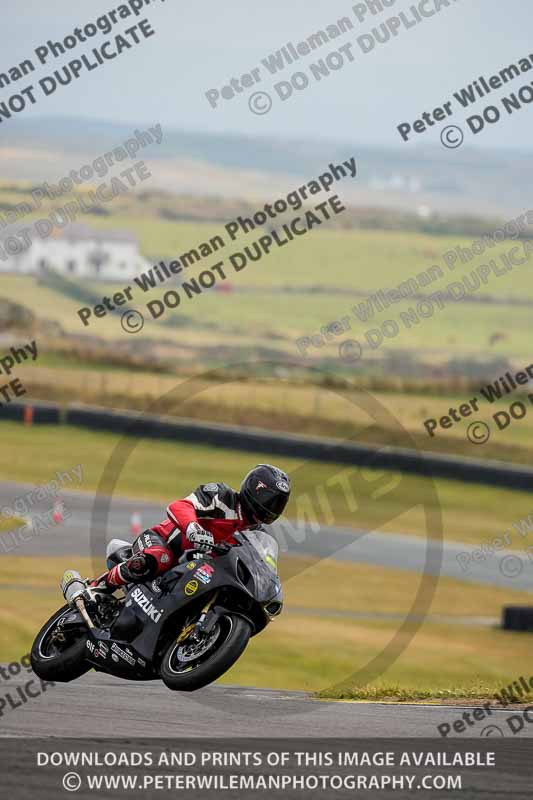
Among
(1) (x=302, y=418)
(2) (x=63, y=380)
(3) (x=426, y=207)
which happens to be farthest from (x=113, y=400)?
(3) (x=426, y=207)

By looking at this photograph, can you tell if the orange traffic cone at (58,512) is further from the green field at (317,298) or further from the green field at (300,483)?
the green field at (317,298)

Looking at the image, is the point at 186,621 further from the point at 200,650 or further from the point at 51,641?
the point at 51,641

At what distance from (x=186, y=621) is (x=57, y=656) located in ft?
4.11

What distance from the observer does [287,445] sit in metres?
36.4

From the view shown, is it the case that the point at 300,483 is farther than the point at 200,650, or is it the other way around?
the point at 300,483

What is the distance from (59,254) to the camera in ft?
434

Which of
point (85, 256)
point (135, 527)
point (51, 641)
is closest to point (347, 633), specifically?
point (135, 527)

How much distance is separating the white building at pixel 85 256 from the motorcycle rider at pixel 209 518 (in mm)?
109352

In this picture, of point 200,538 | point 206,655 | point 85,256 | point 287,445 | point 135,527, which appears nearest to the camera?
point 206,655

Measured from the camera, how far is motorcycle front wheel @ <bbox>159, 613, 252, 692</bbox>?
811cm

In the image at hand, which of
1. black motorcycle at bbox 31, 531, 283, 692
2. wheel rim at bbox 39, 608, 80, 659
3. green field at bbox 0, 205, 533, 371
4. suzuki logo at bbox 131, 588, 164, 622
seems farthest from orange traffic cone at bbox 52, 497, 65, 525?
green field at bbox 0, 205, 533, 371

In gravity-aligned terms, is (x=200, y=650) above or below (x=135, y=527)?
above

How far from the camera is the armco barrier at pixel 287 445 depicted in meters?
34.8

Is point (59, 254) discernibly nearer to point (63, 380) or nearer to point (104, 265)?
point (104, 265)
